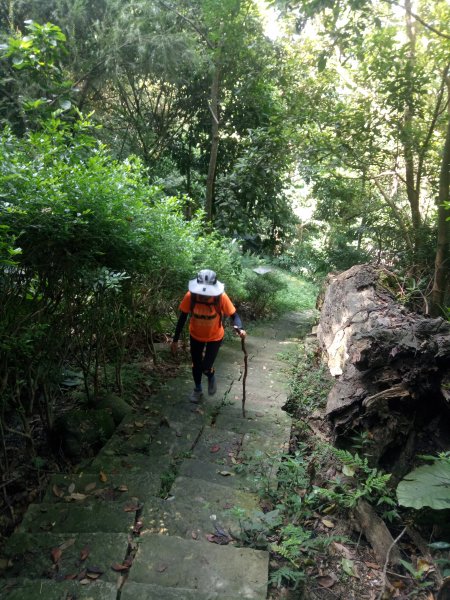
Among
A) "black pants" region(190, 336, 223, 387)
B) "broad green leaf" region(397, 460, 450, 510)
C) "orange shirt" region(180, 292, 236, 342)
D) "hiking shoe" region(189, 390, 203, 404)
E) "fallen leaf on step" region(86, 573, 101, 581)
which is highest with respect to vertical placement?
"orange shirt" region(180, 292, 236, 342)

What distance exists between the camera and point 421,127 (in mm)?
9117

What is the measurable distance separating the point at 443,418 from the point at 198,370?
8.39 ft

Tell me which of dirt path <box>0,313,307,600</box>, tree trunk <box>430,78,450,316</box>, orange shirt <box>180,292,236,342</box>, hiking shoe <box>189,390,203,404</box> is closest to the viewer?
dirt path <box>0,313,307,600</box>

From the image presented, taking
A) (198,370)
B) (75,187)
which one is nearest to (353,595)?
(198,370)

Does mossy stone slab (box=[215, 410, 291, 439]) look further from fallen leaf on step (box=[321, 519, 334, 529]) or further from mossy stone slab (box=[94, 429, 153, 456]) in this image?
fallen leaf on step (box=[321, 519, 334, 529])

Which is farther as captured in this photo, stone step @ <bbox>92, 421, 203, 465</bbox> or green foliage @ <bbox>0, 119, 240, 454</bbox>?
stone step @ <bbox>92, 421, 203, 465</bbox>

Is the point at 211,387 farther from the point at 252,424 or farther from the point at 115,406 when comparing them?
the point at 115,406

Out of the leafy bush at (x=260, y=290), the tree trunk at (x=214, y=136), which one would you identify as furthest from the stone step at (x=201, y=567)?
the leafy bush at (x=260, y=290)

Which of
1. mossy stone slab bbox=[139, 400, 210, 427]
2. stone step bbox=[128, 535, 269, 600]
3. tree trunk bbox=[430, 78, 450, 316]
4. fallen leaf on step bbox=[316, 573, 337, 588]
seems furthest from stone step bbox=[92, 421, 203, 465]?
tree trunk bbox=[430, 78, 450, 316]

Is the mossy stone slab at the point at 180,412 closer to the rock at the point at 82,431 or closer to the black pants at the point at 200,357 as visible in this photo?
the black pants at the point at 200,357

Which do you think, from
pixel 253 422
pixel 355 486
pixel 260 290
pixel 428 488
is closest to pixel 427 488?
pixel 428 488

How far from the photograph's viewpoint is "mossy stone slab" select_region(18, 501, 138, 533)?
9.35ft

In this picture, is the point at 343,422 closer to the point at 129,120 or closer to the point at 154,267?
the point at 154,267

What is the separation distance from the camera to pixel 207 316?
15.8 feet
